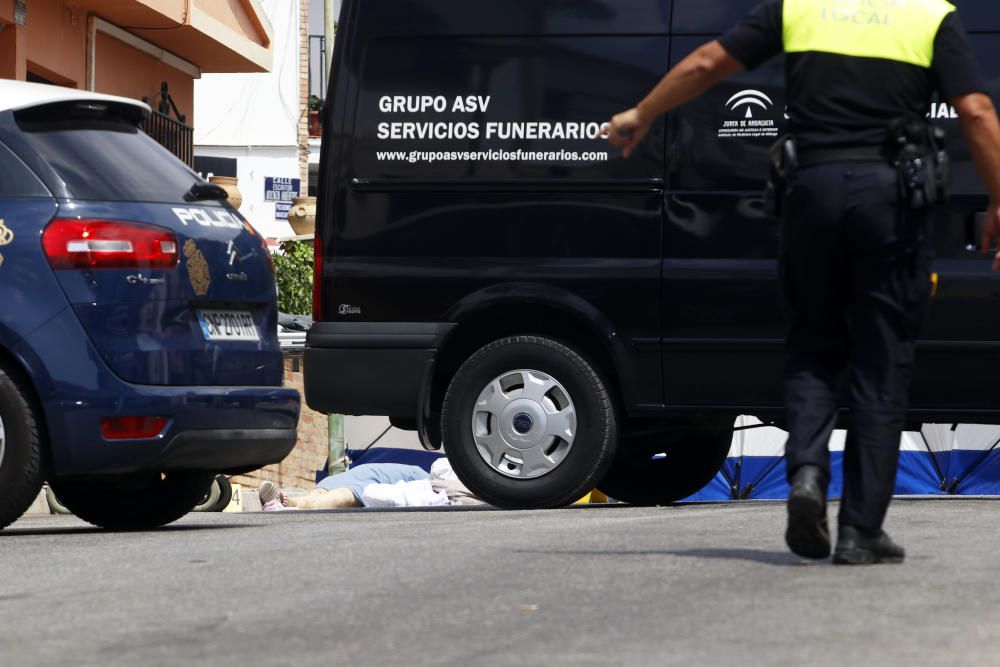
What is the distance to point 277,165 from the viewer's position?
50.8 m

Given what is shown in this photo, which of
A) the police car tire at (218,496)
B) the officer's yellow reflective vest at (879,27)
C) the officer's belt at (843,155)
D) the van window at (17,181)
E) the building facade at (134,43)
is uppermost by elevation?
the building facade at (134,43)

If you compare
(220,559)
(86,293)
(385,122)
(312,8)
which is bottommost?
(220,559)

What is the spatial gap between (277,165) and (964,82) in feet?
151

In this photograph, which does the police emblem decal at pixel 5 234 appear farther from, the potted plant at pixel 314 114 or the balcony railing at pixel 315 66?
the balcony railing at pixel 315 66

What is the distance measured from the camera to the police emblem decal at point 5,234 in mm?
7215

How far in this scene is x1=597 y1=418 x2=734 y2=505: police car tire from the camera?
10539 millimetres

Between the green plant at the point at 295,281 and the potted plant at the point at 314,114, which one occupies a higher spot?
the potted plant at the point at 314,114

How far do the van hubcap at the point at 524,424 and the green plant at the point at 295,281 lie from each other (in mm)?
18328

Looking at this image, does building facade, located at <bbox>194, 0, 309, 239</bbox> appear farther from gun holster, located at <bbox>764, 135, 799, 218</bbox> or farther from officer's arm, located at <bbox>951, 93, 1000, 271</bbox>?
officer's arm, located at <bbox>951, 93, 1000, 271</bbox>

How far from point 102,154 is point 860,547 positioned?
11.4 feet

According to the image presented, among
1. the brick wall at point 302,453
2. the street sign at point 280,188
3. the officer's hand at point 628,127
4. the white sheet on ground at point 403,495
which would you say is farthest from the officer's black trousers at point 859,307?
the street sign at point 280,188

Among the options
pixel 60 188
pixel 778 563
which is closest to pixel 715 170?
pixel 60 188

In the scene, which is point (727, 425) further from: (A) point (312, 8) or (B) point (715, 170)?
(A) point (312, 8)

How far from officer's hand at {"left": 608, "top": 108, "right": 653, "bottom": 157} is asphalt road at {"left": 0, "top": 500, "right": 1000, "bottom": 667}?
3.88ft
